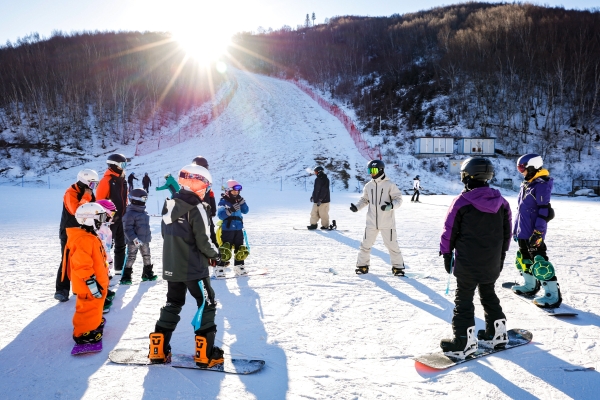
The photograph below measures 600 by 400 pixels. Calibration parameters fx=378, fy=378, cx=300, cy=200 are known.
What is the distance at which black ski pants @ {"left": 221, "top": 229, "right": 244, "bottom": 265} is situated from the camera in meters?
5.96

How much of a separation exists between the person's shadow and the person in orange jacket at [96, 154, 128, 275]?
129 centimetres

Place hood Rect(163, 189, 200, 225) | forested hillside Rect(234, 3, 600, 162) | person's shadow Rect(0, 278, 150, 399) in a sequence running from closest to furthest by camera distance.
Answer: person's shadow Rect(0, 278, 150, 399) < hood Rect(163, 189, 200, 225) < forested hillside Rect(234, 3, 600, 162)

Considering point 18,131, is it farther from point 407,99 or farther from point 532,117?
point 532,117

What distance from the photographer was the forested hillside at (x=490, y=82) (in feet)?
115

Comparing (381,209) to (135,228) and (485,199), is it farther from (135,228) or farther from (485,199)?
(135,228)

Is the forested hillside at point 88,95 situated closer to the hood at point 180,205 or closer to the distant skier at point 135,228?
the distant skier at point 135,228

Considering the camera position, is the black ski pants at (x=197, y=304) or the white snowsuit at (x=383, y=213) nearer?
the black ski pants at (x=197, y=304)

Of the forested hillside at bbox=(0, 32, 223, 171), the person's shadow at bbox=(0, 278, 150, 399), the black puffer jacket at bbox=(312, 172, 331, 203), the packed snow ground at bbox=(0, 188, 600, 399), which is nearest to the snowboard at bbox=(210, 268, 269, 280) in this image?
the packed snow ground at bbox=(0, 188, 600, 399)

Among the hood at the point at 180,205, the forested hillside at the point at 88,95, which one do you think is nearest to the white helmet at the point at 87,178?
the hood at the point at 180,205

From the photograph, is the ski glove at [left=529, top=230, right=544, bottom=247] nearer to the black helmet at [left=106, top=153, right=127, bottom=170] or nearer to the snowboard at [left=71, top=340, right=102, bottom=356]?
the snowboard at [left=71, top=340, right=102, bottom=356]

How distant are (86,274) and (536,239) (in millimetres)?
4808

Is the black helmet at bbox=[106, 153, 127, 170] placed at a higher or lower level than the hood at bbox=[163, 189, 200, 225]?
higher

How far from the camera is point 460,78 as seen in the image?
1619 inches

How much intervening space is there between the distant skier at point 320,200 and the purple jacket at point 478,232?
23.8ft
